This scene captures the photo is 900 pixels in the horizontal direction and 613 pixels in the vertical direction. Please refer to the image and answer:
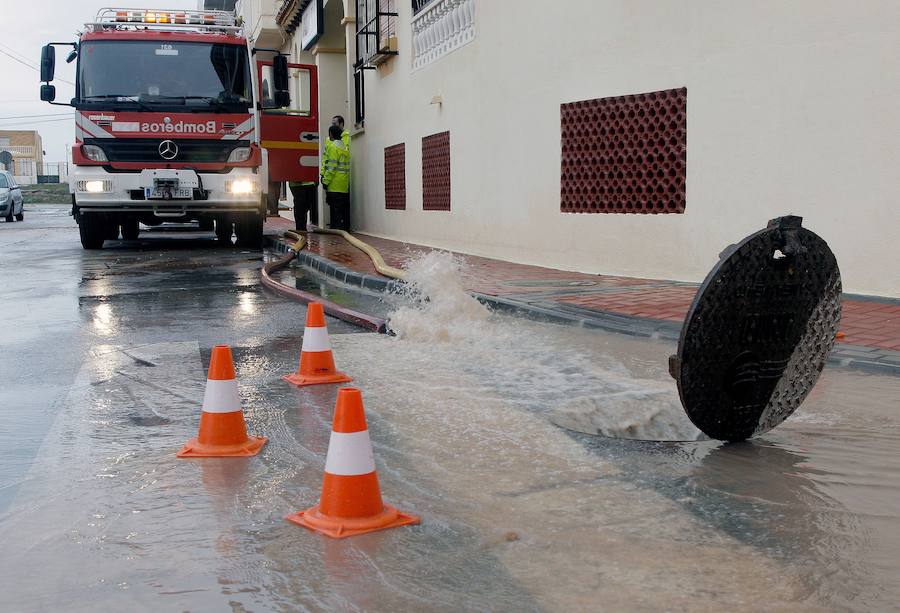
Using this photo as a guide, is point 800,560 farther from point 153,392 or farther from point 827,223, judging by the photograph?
point 827,223

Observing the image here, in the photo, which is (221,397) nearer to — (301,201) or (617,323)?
(617,323)

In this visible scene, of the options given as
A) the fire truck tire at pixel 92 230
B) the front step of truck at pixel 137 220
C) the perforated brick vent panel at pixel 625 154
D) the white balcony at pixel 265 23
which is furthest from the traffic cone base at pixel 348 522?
the white balcony at pixel 265 23

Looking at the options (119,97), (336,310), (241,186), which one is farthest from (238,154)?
(336,310)

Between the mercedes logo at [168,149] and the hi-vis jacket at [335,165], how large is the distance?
4094mm

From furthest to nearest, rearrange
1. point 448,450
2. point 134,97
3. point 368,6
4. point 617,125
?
point 368,6 < point 134,97 < point 617,125 < point 448,450

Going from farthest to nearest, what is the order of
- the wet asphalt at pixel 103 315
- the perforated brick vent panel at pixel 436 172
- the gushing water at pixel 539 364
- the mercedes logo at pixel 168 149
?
the perforated brick vent panel at pixel 436 172 < the mercedes logo at pixel 168 149 < the wet asphalt at pixel 103 315 < the gushing water at pixel 539 364

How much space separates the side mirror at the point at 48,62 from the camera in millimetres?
15836

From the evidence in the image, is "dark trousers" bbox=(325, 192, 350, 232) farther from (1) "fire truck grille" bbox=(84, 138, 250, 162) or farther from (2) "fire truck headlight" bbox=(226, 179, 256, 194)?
(1) "fire truck grille" bbox=(84, 138, 250, 162)

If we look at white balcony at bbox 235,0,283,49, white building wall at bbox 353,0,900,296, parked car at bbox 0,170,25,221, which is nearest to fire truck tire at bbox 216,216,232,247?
white building wall at bbox 353,0,900,296

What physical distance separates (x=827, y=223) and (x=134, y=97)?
36.4ft

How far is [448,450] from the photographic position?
4520mm

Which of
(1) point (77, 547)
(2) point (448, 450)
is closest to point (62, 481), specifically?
(1) point (77, 547)

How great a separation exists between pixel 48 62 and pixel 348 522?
14.6 m

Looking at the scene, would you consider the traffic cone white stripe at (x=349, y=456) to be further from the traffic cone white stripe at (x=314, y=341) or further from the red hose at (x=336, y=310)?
the red hose at (x=336, y=310)
